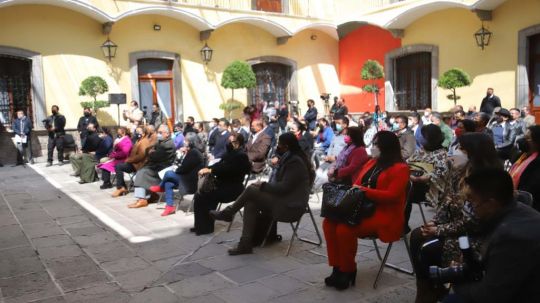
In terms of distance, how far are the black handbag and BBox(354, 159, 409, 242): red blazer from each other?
51 millimetres

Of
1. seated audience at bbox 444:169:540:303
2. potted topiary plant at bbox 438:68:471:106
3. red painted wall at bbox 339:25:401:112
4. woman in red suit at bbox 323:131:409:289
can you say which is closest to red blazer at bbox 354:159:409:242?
woman in red suit at bbox 323:131:409:289

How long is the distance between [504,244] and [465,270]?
403 mm

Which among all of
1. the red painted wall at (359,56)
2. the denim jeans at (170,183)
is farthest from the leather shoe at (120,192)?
the red painted wall at (359,56)

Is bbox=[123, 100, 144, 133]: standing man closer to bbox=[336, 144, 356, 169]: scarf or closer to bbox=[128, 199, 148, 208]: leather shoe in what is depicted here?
bbox=[128, 199, 148, 208]: leather shoe

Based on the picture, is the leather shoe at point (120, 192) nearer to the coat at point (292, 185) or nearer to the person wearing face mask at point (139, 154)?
the person wearing face mask at point (139, 154)

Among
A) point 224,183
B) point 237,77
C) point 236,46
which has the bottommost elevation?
point 224,183

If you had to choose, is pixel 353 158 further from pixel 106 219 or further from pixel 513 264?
pixel 513 264

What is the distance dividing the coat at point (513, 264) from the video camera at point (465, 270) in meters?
0.25

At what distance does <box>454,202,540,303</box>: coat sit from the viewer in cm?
205

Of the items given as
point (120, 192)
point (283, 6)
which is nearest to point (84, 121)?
point (120, 192)

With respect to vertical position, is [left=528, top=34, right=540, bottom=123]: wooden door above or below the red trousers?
above

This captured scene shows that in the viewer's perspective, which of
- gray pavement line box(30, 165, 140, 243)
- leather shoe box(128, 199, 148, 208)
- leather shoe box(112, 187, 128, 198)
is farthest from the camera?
leather shoe box(112, 187, 128, 198)

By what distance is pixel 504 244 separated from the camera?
2.10 m

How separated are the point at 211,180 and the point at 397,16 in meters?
11.6
